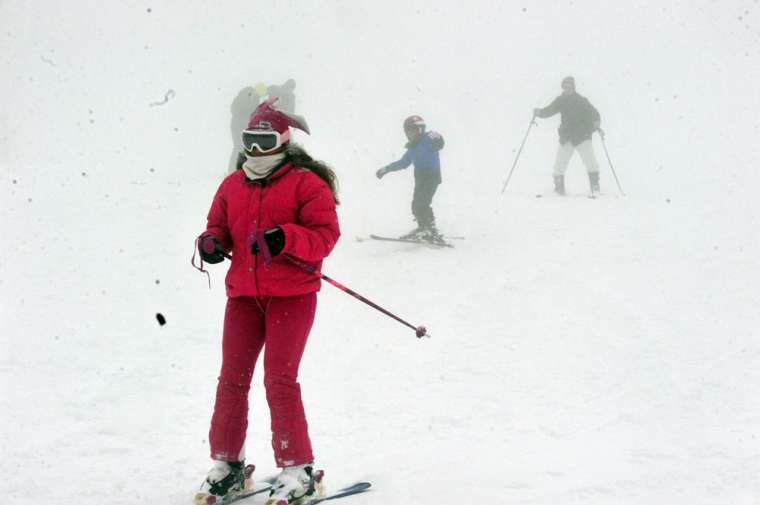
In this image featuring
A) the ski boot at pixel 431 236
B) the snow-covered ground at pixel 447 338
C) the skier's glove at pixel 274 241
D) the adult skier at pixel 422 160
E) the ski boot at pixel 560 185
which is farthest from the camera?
the ski boot at pixel 560 185

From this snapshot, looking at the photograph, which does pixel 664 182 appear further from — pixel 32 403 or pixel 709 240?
pixel 32 403

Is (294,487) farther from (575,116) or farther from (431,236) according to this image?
(575,116)

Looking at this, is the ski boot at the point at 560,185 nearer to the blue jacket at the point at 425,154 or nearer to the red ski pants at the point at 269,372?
the blue jacket at the point at 425,154

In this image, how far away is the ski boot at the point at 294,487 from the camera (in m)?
3.23

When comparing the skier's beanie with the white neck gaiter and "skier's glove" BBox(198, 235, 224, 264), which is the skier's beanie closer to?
the white neck gaiter

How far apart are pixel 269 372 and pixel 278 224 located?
586 mm

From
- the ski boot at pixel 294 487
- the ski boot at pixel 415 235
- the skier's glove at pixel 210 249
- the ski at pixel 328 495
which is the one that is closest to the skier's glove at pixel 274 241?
the skier's glove at pixel 210 249

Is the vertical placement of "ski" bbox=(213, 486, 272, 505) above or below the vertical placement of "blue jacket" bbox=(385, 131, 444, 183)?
below

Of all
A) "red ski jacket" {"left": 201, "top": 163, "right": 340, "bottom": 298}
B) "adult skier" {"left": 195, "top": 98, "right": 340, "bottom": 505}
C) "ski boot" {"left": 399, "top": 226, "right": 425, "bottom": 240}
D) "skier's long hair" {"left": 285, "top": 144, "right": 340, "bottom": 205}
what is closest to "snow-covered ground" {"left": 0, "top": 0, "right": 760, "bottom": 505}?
"ski boot" {"left": 399, "top": 226, "right": 425, "bottom": 240}

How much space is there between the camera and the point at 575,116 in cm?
1398

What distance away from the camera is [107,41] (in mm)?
43938

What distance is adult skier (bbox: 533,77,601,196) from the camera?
13938 mm

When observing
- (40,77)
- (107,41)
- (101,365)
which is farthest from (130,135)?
(101,365)

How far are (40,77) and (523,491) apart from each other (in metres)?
41.4
